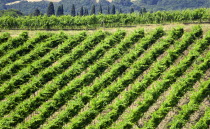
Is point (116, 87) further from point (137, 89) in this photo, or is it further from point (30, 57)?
point (30, 57)

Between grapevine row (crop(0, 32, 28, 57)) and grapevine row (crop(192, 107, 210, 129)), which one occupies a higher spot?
grapevine row (crop(0, 32, 28, 57))

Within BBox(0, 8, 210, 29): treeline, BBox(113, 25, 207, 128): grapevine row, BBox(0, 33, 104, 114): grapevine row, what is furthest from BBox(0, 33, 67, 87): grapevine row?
BBox(113, 25, 207, 128): grapevine row

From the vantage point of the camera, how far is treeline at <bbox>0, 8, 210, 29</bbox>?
39.0m

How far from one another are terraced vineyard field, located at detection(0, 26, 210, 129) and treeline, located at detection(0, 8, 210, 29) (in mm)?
9590

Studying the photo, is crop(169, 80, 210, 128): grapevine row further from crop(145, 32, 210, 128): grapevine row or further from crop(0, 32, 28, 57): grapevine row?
crop(0, 32, 28, 57): grapevine row

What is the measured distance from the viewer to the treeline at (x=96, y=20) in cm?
3900

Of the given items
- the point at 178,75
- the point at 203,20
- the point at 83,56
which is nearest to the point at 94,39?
the point at 83,56

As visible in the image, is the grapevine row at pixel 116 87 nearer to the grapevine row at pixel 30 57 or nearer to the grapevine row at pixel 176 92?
the grapevine row at pixel 176 92

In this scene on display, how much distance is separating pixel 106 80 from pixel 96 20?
18859mm

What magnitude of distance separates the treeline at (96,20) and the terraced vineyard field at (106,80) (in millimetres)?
9590

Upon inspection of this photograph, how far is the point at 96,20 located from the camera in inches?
1593

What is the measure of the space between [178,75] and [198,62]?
3.24m

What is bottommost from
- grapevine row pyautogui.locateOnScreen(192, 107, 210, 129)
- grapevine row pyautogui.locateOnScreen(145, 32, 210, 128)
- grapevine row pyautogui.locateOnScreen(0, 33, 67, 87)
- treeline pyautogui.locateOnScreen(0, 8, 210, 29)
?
grapevine row pyautogui.locateOnScreen(192, 107, 210, 129)

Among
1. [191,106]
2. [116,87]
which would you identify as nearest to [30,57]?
[116,87]
